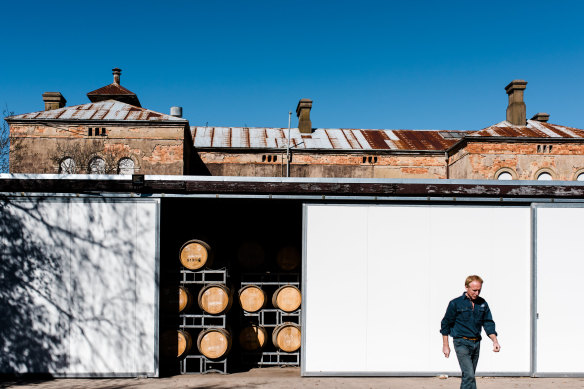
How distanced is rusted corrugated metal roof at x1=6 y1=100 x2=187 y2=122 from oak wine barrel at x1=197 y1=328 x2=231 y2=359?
51.5 ft

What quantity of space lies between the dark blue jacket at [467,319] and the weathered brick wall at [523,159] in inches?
763

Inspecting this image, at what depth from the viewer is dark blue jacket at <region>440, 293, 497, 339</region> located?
5.29m

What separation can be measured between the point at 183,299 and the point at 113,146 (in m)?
16.1

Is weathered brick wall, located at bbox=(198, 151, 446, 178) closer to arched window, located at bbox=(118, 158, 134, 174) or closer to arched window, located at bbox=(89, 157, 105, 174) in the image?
arched window, located at bbox=(118, 158, 134, 174)

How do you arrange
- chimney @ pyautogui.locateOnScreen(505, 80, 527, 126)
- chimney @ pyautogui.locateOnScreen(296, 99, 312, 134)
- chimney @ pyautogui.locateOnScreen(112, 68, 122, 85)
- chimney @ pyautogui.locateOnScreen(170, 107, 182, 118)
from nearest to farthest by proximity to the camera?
chimney @ pyautogui.locateOnScreen(170, 107, 182, 118) → chimney @ pyautogui.locateOnScreen(505, 80, 527, 126) → chimney @ pyautogui.locateOnScreen(296, 99, 312, 134) → chimney @ pyautogui.locateOnScreen(112, 68, 122, 85)

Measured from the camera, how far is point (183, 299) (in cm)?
802

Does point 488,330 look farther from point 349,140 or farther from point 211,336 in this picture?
point 349,140

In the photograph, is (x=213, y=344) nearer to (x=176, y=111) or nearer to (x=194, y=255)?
(x=194, y=255)

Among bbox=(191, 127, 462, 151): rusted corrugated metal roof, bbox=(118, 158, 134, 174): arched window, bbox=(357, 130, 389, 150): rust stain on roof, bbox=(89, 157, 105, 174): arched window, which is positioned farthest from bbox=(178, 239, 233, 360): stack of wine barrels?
bbox=(357, 130, 389, 150): rust stain on roof

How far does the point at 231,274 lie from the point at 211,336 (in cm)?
137

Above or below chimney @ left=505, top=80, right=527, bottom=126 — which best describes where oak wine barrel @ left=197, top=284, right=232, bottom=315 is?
below

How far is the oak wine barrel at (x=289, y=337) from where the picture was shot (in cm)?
852

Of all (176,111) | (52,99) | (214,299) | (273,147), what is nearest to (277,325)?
(214,299)

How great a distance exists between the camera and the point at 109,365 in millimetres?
7539
